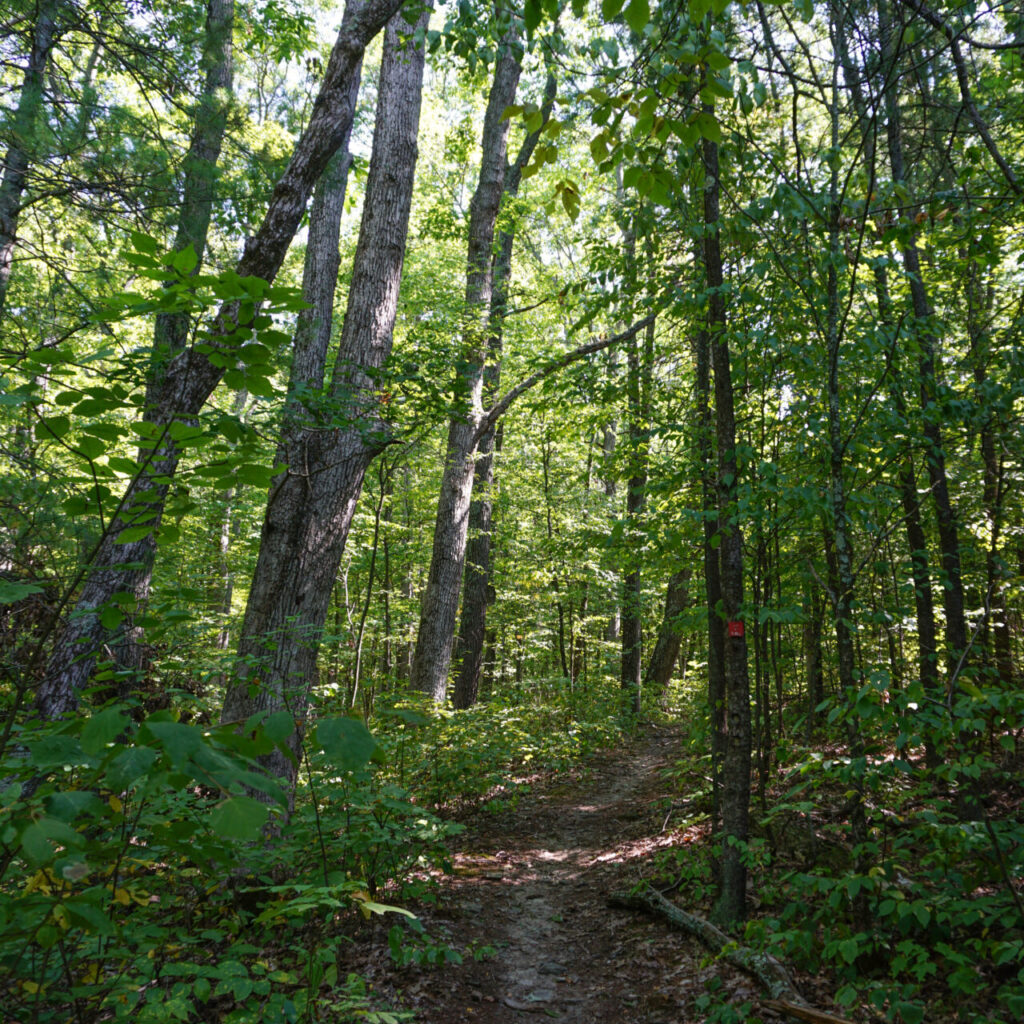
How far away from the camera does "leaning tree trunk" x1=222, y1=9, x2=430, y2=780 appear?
4980mm

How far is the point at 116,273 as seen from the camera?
6.84m

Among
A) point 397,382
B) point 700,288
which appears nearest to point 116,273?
point 397,382

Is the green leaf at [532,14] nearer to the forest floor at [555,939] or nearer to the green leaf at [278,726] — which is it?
the green leaf at [278,726]

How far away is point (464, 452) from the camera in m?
9.10

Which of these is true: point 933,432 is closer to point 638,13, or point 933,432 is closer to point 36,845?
point 638,13

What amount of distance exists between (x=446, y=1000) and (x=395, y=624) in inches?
415

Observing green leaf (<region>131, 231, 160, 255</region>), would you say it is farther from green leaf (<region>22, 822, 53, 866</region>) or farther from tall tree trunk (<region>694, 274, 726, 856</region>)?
tall tree trunk (<region>694, 274, 726, 856</region>)

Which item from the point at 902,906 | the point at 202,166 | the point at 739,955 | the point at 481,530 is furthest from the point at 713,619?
the point at 481,530

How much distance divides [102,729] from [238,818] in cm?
42

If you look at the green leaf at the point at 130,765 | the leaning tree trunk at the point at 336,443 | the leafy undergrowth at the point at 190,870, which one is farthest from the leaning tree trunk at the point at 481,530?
the green leaf at the point at 130,765

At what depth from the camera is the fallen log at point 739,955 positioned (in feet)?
9.61

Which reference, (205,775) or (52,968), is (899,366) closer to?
(205,775)

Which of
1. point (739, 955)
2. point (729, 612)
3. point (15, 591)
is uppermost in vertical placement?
point (729, 612)

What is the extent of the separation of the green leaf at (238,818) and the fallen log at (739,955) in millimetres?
2986
